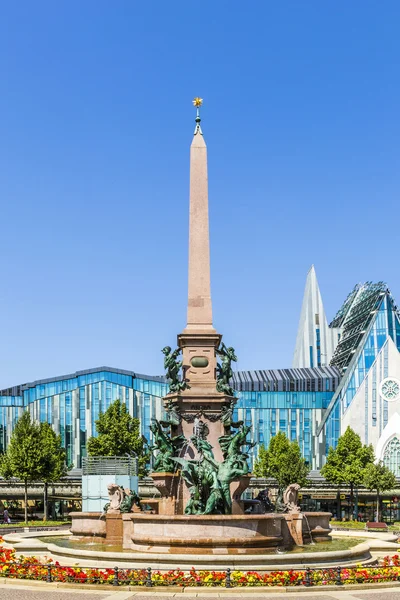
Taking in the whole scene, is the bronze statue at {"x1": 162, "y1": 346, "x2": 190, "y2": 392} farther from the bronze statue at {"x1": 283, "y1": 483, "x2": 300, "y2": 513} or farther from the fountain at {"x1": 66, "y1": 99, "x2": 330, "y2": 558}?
the bronze statue at {"x1": 283, "y1": 483, "x2": 300, "y2": 513}

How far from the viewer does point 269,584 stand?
21922 millimetres

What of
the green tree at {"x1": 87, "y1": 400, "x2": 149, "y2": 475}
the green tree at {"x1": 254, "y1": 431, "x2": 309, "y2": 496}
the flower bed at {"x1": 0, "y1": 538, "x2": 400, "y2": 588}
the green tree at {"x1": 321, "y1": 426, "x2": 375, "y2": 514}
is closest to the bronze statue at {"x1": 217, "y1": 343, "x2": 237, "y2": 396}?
the flower bed at {"x1": 0, "y1": 538, "x2": 400, "y2": 588}

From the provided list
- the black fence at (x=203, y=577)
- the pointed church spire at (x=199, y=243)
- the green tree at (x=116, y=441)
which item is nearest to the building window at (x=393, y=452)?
the green tree at (x=116, y=441)

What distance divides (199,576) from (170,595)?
1322 mm

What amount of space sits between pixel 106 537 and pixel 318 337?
480 ft

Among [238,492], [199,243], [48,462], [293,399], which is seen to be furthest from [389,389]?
[238,492]

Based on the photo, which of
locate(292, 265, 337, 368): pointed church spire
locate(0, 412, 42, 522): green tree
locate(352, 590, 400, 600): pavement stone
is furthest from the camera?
locate(292, 265, 337, 368): pointed church spire

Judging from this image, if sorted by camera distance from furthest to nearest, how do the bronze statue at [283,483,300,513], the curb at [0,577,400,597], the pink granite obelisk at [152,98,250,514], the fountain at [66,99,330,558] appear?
1. the bronze statue at [283,483,300,513]
2. the pink granite obelisk at [152,98,250,514]
3. the fountain at [66,99,330,558]
4. the curb at [0,577,400,597]

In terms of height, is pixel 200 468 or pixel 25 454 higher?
pixel 200 468

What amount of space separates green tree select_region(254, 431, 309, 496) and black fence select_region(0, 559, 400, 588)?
5562cm

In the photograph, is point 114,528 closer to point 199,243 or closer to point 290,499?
point 290,499

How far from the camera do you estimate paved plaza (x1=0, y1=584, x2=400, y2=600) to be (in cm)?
2058

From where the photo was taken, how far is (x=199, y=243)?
39500mm

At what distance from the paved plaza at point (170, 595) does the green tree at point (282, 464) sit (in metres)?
56.8
